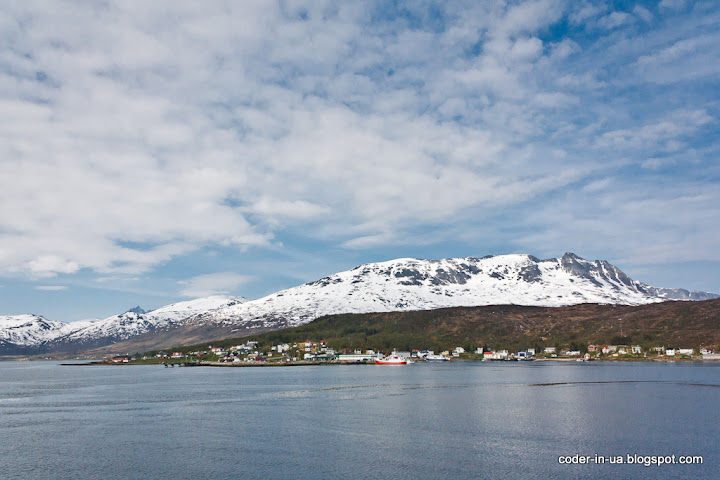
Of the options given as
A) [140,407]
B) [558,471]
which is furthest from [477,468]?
[140,407]

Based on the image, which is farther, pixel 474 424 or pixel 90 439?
Result: pixel 474 424

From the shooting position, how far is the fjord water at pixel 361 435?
4688cm

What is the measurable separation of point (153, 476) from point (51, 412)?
179 feet

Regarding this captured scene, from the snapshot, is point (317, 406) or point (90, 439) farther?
point (317, 406)

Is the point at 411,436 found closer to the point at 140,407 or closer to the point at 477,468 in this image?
the point at 477,468

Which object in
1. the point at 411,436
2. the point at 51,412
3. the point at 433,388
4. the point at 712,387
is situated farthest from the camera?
the point at 433,388

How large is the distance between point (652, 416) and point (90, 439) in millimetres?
75213

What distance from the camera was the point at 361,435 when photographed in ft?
203

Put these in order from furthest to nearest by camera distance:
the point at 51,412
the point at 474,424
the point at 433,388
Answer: the point at 433,388 < the point at 51,412 < the point at 474,424

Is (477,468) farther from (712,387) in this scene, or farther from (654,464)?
(712,387)

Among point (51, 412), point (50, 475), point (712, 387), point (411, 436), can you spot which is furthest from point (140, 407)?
point (712, 387)

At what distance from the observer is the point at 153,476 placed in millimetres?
45656

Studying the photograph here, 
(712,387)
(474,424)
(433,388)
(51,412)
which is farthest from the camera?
(433,388)

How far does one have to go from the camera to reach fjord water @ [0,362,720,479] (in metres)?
46.9
